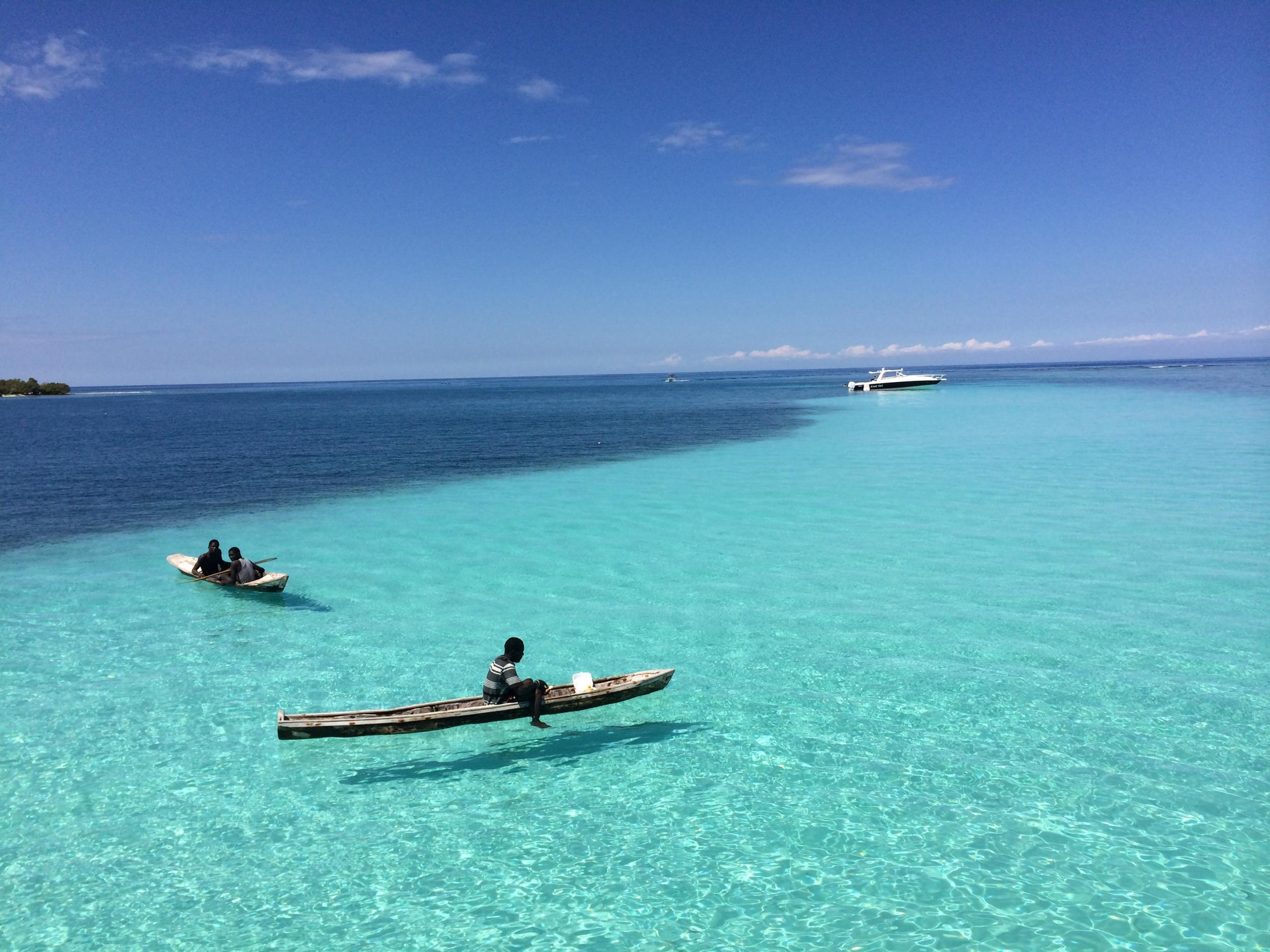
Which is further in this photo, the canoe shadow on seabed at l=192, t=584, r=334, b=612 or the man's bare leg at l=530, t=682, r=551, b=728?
the canoe shadow on seabed at l=192, t=584, r=334, b=612

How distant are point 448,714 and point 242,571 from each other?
13407mm

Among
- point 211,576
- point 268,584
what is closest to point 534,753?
point 268,584

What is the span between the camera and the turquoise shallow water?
9820 millimetres

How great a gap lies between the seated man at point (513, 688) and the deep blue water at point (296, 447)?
29.0 m

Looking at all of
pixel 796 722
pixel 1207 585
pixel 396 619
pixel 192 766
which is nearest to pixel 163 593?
pixel 396 619

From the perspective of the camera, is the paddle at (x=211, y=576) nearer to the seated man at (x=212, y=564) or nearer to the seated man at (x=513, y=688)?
the seated man at (x=212, y=564)

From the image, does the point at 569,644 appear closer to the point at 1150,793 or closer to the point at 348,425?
the point at 1150,793

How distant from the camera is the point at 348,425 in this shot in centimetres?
9850

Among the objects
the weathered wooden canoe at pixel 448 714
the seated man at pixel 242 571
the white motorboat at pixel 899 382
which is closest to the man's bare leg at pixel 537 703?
the weathered wooden canoe at pixel 448 714

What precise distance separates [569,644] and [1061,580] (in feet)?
47.8

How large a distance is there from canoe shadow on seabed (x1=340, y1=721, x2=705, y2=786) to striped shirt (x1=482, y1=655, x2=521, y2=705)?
964 millimetres

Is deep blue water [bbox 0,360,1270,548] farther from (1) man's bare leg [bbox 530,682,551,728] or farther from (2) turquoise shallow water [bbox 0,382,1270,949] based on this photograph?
(1) man's bare leg [bbox 530,682,551,728]

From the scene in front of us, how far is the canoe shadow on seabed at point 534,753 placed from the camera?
1322 centimetres

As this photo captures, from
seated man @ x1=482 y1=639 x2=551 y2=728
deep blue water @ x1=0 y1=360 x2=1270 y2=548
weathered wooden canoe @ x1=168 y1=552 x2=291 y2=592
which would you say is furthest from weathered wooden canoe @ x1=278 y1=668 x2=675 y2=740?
deep blue water @ x1=0 y1=360 x2=1270 y2=548
